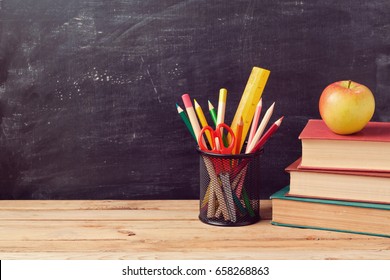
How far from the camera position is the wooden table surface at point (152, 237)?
1.13 metres

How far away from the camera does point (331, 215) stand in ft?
4.00

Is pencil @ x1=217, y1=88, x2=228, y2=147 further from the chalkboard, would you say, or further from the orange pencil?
the chalkboard

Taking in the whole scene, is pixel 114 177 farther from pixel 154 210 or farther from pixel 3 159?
pixel 3 159

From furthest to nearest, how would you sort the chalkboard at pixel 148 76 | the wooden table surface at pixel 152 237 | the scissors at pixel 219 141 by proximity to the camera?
the chalkboard at pixel 148 76 < the scissors at pixel 219 141 < the wooden table surface at pixel 152 237

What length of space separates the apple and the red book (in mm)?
18

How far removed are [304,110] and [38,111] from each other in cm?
59

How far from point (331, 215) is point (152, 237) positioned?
0.34 m

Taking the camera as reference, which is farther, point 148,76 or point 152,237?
point 148,76

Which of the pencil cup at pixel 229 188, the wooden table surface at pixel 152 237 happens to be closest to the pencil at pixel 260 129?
the pencil cup at pixel 229 188

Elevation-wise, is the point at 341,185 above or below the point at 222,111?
below

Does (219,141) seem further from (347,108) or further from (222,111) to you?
(347,108)

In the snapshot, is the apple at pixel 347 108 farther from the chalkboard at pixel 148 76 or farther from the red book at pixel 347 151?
the chalkboard at pixel 148 76

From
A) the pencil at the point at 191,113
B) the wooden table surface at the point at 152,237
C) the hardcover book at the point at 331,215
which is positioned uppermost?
the pencil at the point at 191,113

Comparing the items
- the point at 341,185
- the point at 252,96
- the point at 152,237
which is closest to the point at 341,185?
the point at 341,185
